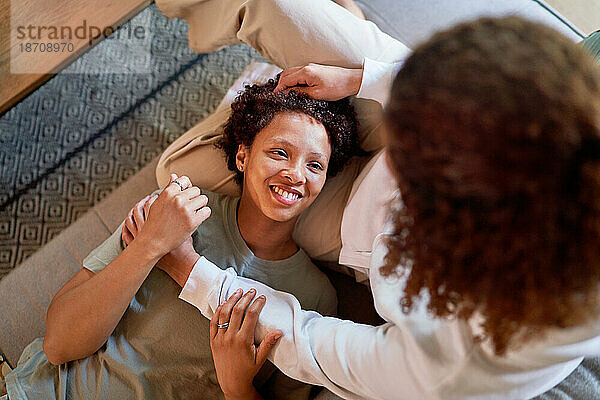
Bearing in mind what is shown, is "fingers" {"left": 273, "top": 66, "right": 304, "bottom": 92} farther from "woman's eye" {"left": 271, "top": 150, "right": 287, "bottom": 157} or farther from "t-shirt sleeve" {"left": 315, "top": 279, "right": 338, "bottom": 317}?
"t-shirt sleeve" {"left": 315, "top": 279, "right": 338, "bottom": 317}

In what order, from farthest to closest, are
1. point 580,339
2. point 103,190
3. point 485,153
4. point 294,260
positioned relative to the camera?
1. point 103,190
2. point 294,260
3. point 580,339
4. point 485,153

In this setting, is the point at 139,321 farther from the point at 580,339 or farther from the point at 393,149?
the point at 580,339

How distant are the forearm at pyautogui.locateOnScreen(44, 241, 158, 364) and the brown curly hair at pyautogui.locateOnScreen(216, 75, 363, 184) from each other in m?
0.39

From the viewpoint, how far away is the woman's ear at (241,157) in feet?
4.40

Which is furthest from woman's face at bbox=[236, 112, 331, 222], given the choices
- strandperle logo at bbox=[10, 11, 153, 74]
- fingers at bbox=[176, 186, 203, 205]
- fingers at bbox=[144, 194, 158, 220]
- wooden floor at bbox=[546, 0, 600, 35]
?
wooden floor at bbox=[546, 0, 600, 35]

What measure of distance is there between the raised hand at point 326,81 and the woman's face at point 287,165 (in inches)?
2.7

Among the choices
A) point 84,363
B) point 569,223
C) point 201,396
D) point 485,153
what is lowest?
point 201,396

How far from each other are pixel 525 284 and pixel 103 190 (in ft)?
4.79

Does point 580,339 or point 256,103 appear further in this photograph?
point 256,103

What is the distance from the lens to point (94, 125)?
1864mm

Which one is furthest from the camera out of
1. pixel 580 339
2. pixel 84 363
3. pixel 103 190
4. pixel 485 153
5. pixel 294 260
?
pixel 103 190

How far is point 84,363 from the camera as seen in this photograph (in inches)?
49.8

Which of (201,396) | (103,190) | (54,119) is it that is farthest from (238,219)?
(54,119)

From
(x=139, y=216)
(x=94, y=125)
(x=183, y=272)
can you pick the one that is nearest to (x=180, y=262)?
(x=183, y=272)
